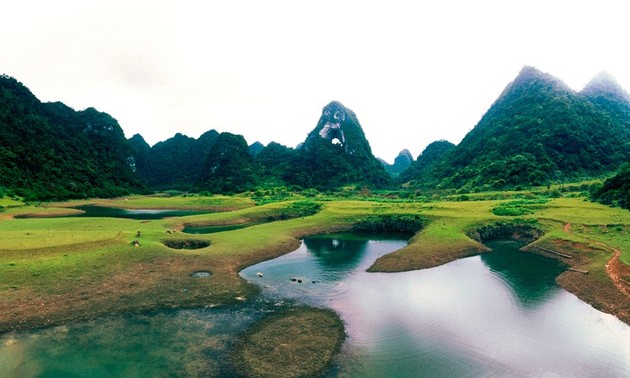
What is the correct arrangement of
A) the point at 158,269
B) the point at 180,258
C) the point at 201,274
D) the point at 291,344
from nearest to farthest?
1. the point at 291,344
2. the point at 158,269
3. the point at 201,274
4. the point at 180,258

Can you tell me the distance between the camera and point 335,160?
6639 inches

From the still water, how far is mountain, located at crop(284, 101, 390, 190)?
389 ft

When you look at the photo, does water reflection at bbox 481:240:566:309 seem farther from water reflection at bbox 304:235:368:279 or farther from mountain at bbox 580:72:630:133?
mountain at bbox 580:72:630:133

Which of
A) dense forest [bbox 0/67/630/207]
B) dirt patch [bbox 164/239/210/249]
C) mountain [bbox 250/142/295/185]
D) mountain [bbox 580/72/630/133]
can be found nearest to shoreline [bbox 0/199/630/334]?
dirt patch [bbox 164/239/210/249]

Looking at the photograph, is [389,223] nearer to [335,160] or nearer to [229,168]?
[335,160]

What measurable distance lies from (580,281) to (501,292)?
6.07 metres

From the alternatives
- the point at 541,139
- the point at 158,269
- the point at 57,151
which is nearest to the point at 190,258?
the point at 158,269

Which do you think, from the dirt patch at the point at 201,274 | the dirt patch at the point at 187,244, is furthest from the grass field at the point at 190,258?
the dirt patch at the point at 187,244

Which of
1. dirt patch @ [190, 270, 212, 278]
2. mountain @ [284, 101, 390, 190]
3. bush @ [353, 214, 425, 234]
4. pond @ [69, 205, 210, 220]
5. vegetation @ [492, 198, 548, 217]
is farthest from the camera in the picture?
mountain @ [284, 101, 390, 190]

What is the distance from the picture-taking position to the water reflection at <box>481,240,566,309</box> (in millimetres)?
24312

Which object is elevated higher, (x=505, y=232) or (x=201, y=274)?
(x=505, y=232)

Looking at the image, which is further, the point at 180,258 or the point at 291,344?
the point at 180,258

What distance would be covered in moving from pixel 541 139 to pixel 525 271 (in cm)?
9113

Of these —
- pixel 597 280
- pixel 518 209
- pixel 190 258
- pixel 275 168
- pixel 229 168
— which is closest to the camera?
pixel 597 280
